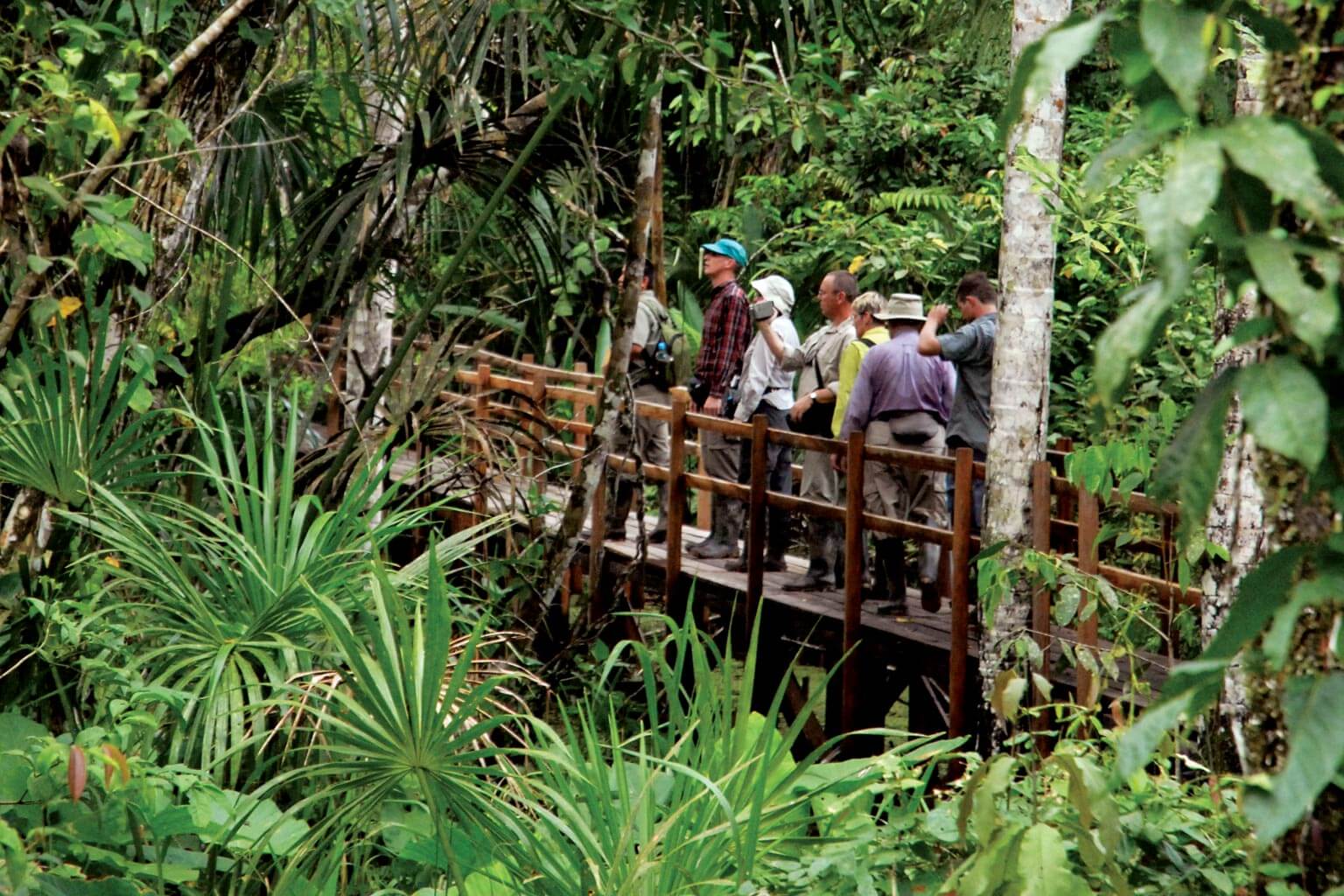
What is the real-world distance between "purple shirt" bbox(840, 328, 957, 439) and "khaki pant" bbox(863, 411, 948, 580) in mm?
59

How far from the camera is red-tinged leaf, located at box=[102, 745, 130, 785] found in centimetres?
283

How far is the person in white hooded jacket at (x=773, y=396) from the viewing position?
7645 millimetres

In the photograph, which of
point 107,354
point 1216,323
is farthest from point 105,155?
point 1216,323

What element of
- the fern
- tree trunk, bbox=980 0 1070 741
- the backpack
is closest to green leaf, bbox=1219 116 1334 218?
tree trunk, bbox=980 0 1070 741

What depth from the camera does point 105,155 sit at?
3951 mm

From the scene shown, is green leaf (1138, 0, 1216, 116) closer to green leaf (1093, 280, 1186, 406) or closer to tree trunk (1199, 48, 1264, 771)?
green leaf (1093, 280, 1186, 406)

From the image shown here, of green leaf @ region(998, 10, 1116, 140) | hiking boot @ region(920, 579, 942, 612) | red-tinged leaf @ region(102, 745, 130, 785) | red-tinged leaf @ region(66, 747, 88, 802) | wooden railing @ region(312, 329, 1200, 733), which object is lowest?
hiking boot @ region(920, 579, 942, 612)

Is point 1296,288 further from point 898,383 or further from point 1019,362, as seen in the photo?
point 898,383

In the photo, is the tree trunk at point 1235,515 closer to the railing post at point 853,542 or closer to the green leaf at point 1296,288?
the railing post at point 853,542

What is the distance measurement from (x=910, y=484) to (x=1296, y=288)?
19.4 feet

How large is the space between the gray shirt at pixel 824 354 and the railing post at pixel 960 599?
4.78 feet

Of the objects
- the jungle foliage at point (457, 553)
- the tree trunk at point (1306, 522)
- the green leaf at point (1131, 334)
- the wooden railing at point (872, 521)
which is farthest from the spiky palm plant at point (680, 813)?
the wooden railing at point (872, 521)

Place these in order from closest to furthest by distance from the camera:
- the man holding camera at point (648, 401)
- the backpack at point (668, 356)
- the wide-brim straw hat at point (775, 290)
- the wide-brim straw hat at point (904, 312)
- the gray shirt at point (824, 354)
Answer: the wide-brim straw hat at point (904, 312) → the gray shirt at point (824, 354) → the wide-brim straw hat at point (775, 290) → the man holding camera at point (648, 401) → the backpack at point (668, 356)

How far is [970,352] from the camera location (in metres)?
6.54
